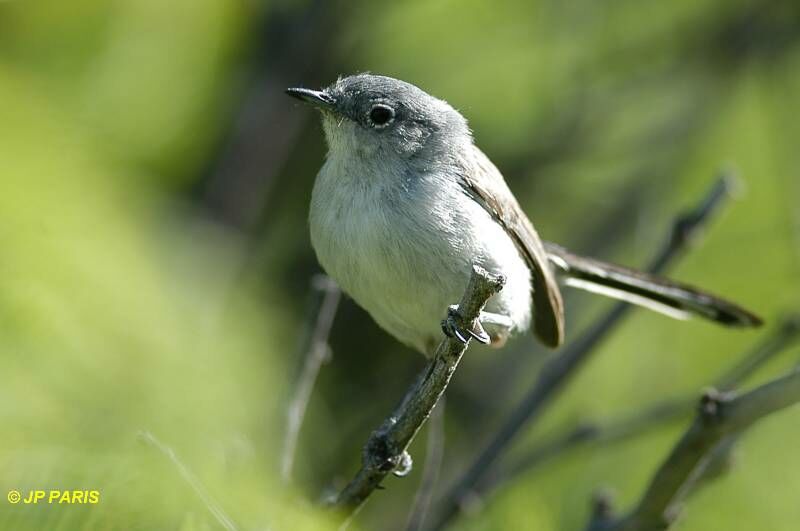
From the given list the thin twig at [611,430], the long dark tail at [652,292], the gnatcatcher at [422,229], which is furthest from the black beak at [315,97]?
the thin twig at [611,430]

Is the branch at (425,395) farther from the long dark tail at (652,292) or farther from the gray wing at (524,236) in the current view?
the long dark tail at (652,292)

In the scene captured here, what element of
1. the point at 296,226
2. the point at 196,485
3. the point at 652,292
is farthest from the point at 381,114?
the point at 196,485

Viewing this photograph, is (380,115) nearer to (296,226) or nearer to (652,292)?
(652,292)

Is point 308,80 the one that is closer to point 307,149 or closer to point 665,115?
point 307,149

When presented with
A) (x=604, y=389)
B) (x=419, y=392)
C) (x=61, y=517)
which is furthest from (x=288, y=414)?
(x=604, y=389)

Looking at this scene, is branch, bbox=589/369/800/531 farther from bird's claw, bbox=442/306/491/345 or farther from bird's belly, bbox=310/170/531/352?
bird's belly, bbox=310/170/531/352

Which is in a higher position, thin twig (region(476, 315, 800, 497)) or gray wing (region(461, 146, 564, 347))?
gray wing (region(461, 146, 564, 347))

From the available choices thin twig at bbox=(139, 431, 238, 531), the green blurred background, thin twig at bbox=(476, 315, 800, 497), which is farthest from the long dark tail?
thin twig at bbox=(139, 431, 238, 531)
